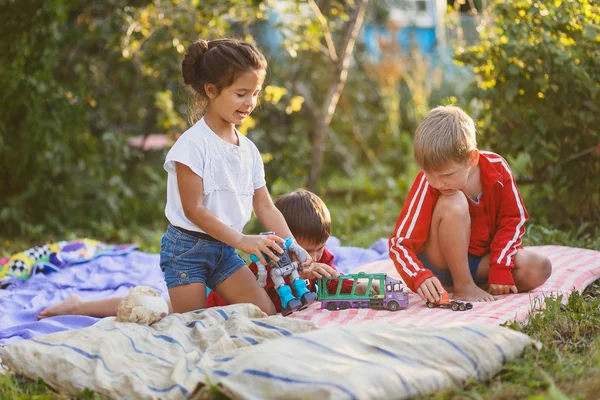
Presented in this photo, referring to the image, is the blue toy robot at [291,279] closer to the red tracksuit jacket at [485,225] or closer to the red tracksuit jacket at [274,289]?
the red tracksuit jacket at [274,289]

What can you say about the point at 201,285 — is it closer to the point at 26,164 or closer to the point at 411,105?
the point at 26,164

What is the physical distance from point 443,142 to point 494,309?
29.9 inches

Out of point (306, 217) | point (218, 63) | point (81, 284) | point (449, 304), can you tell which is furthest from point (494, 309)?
point (81, 284)

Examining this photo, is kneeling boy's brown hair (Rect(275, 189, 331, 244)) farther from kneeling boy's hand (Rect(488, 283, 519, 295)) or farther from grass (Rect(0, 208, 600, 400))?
grass (Rect(0, 208, 600, 400))

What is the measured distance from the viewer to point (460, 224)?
339 centimetres

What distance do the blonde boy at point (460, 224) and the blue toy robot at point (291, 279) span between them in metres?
0.47

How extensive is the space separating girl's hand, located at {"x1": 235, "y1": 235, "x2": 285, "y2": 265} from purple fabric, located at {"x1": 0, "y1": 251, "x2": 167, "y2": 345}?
3.27 feet

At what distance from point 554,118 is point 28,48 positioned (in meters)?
4.12

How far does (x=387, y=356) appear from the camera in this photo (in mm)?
2391

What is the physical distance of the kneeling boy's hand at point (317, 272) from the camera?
3445 mm

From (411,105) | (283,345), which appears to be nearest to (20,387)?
(283,345)

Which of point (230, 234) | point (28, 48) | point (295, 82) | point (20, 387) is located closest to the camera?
point (20, 387)

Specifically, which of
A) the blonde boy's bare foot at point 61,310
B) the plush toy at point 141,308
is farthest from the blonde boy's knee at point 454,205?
the blonde boy's bare foot at point 61,310

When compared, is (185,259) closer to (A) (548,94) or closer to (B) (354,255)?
(B) (354,255)
